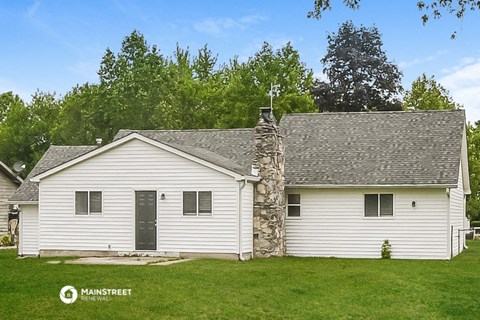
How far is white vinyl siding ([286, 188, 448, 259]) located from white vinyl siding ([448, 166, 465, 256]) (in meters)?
0.82

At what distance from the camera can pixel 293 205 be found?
98.7 ft

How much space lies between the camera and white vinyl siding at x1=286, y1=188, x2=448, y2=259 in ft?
93.9

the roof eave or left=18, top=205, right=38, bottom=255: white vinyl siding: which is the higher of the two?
the roof eave

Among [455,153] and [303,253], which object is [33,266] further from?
[455,153]

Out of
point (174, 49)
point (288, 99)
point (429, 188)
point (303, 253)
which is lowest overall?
point (303, 253)

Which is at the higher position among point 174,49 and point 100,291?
point 174,49

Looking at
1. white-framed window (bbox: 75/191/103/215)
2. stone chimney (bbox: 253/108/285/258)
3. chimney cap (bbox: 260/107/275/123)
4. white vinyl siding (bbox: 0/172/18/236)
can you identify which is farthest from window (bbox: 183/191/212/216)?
white vinyl siding (bbox: 0/172/18/236)

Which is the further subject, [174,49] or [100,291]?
[174,49]

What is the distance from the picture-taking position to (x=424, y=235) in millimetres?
28688

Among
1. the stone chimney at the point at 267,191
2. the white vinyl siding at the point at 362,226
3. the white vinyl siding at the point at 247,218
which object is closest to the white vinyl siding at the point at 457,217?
the white vinyl siding at the point at 362,226

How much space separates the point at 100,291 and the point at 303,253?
1315 centimetres

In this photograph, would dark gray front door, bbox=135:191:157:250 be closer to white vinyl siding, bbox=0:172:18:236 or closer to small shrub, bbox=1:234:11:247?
small shrub, bbox=1:234:11:247

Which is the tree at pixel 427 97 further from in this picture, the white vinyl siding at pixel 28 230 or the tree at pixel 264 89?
the white vinyl siding at pixel 28 230

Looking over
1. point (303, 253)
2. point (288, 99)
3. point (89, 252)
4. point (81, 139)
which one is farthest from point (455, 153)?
point (81, 139)
